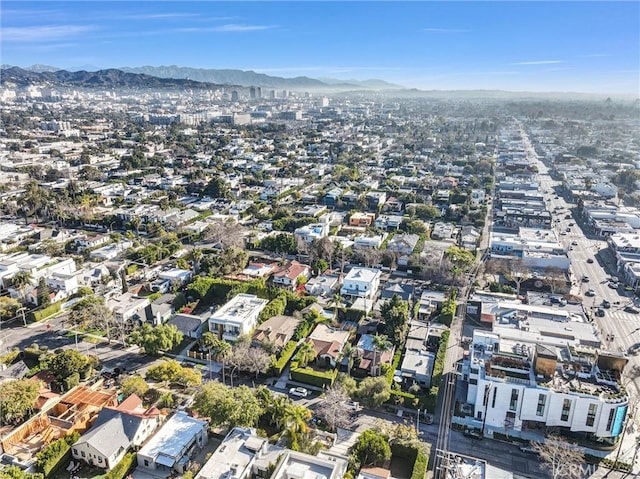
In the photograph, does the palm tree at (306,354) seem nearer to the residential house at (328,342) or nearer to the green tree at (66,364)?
the residential house at (328,342)

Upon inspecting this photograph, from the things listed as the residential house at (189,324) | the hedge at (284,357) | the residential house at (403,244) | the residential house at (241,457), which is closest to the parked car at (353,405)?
the hedge at (284,357)

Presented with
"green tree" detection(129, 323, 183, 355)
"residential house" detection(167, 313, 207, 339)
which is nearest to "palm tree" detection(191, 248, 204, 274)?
"residential house" detection(167, 313, 207, 339)

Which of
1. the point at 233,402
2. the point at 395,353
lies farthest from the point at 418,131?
the point at 233,402

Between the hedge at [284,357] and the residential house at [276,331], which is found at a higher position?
the residential house at [276,331]

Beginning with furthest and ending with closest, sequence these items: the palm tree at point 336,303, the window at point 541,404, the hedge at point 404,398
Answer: the palm tree at point 336,303
the hedge at point 404,398
the window at point 541,404

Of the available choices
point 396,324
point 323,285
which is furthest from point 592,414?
point 323,285

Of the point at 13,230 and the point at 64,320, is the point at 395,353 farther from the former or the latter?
the point at 13,230

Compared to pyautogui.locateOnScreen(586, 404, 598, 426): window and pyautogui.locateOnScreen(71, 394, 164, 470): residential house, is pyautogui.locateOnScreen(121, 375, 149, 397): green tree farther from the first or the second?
pyautogui.locateOnScreen(586, 404, 598, 426): window
